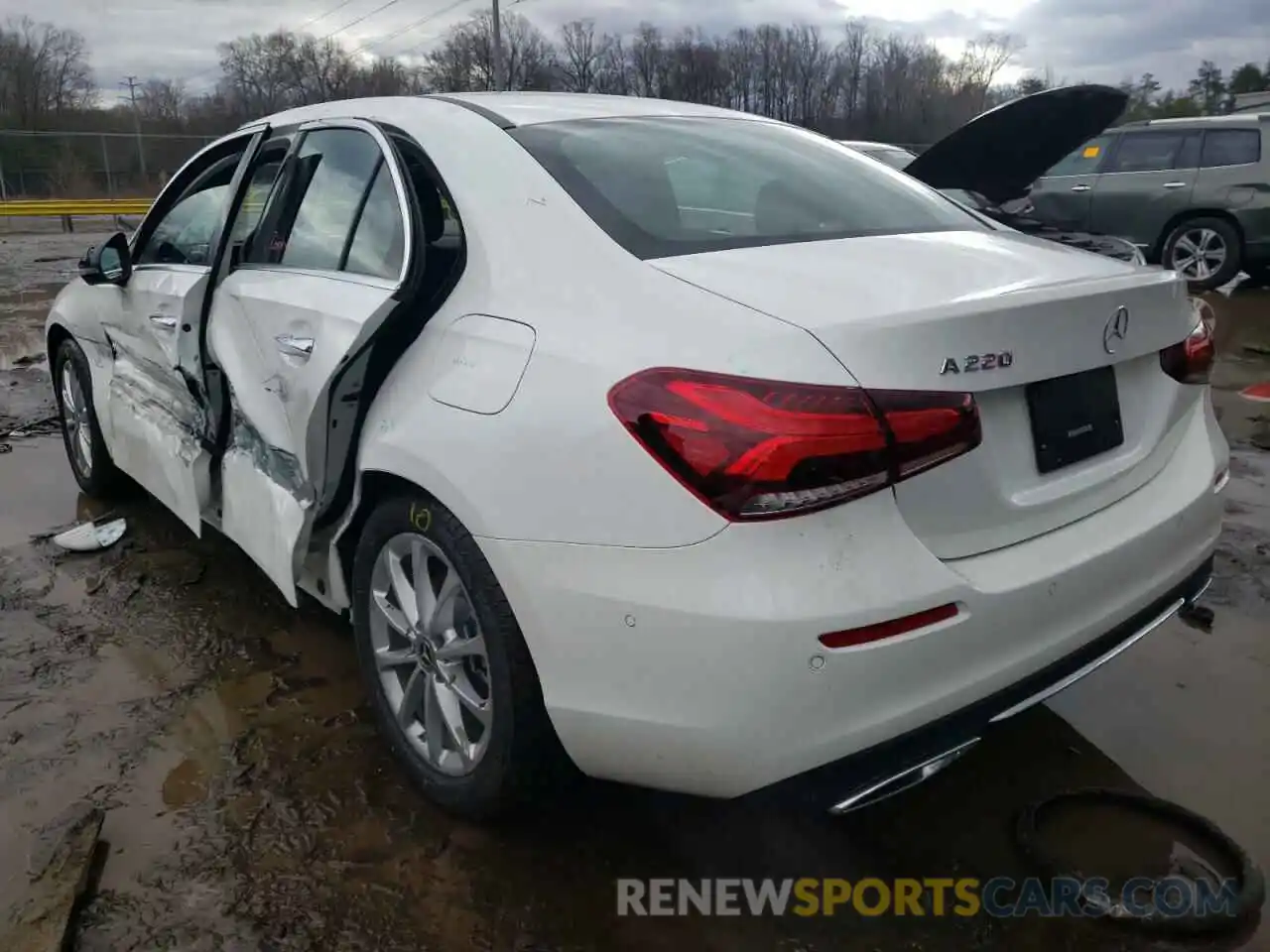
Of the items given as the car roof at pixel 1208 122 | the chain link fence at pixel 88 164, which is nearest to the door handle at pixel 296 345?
the car roof at pixel 1208 122

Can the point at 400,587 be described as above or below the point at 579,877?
above

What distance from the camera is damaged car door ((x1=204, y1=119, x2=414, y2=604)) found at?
8.39 feet

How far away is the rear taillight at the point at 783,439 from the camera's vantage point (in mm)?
1729

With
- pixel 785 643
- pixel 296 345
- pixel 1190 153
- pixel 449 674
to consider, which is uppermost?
pixel 1190 153

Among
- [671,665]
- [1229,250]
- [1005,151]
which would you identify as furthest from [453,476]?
→ [1229,250]

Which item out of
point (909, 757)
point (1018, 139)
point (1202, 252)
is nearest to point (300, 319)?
point (909, 757)

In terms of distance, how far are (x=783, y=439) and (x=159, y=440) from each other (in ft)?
9.16

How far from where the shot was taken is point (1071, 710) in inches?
115

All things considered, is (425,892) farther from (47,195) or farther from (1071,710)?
(47,195)

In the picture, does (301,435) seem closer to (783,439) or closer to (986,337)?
(783,439)

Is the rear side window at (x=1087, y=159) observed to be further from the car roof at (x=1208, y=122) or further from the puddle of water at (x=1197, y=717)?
the puddle of water at (x=1197, y=717)

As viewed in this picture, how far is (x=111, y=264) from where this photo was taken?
12.9 feet

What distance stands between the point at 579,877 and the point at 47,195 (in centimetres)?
3573

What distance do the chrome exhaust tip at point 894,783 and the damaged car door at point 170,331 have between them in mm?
2407
